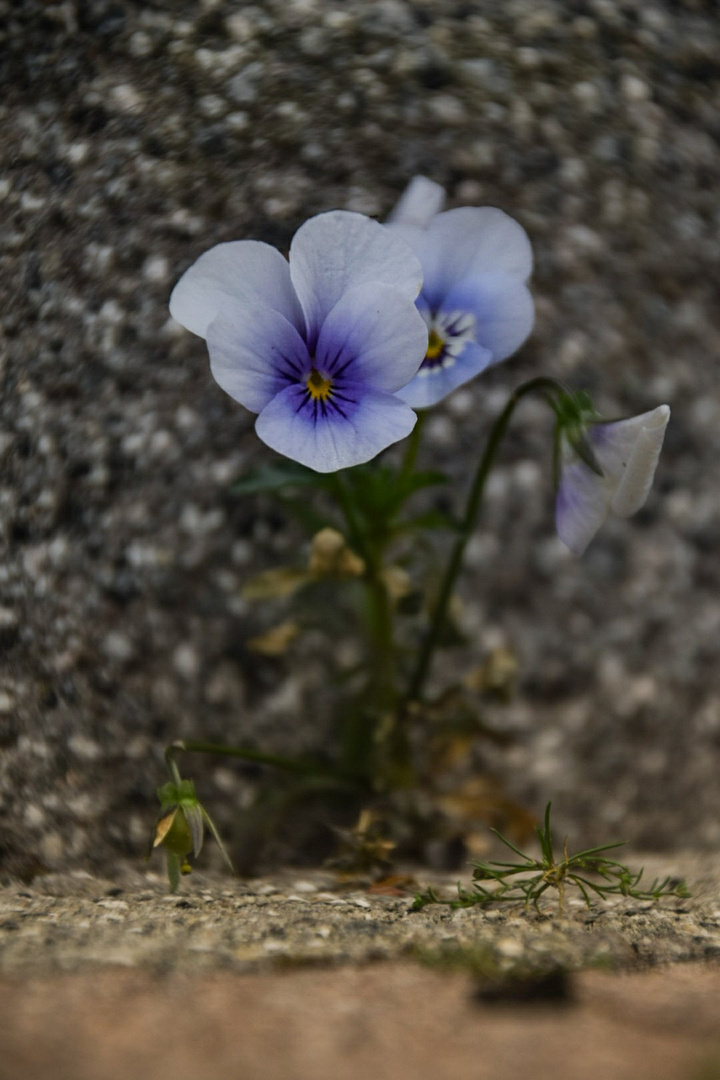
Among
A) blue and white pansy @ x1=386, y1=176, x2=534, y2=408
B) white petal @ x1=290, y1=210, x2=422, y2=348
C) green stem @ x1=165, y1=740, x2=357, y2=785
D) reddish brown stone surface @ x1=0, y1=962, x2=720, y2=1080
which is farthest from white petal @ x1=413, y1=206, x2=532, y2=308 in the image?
reddish brown stone surface @ x1=0, y1=962, x2=720, y2=1080

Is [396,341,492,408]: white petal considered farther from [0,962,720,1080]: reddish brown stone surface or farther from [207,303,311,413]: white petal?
[0,962,720,1080]: reddish brown stone surface

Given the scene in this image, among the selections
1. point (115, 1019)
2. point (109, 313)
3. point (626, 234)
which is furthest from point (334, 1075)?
point (626, 234)

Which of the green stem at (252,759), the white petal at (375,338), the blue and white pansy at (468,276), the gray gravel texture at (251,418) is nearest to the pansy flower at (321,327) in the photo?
the white petal at (375,338)

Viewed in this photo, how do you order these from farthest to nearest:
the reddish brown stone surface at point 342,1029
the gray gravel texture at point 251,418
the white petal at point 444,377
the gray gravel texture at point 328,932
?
the gray gravel texture at point 251,418
the white petal at point 444,377
the gray gravel texture at point 328,932
the reddish brown stone surface at point 342,1029

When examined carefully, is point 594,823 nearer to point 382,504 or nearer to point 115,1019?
point 382,504

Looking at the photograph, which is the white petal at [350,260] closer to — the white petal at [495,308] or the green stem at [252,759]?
the white petal at [495,308]
